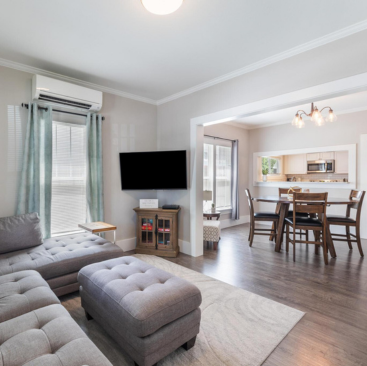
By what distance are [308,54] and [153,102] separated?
2689mm

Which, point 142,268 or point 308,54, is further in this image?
point 308,54

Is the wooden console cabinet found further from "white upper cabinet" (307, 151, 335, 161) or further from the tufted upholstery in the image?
"white upper cabinet" (307, 151, 335, 161)

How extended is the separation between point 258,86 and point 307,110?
8.95 ft

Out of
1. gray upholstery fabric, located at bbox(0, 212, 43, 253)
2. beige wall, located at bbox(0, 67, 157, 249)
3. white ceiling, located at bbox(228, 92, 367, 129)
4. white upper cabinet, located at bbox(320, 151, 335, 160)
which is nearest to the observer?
gray upholstery fabric, located at bbox(0, 212, 43, 253)

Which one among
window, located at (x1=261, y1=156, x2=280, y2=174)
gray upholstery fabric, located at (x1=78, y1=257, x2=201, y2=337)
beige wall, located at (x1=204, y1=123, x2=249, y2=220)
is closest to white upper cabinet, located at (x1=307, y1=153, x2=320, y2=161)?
window, located at (x1=261, y1=156, x2=280, y2=174)

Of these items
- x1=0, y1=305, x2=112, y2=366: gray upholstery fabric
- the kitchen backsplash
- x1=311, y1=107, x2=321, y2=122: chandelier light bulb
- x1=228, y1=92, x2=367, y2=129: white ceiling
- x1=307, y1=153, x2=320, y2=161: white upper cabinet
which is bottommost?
x1=0, y1=305, x2=112, y2=366: gray upholstery fabric

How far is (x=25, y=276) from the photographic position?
72.8 inches

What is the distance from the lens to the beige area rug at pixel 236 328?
1622 mm

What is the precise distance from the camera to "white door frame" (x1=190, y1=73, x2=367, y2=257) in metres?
2.32

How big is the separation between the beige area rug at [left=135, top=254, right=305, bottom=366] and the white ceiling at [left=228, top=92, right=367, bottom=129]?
145 inches

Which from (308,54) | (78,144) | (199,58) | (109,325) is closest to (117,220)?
(78,144)

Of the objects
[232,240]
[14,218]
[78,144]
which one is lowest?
[232,240]

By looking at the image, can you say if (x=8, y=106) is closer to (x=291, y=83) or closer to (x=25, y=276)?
(x=25, y=276)

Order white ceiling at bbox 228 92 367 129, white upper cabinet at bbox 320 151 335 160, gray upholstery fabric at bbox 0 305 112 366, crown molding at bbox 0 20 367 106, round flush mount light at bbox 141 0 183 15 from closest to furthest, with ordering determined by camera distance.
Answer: gray upholstery fabric at bbox 0 305 112 366 < round flush mount light at bbox 141 0 183 15 < crown molding at bbox 0 20 367 106 < white ceiling at bbox 228 92 367 129 < white upper cabinet at bbox 320 151 335 160
